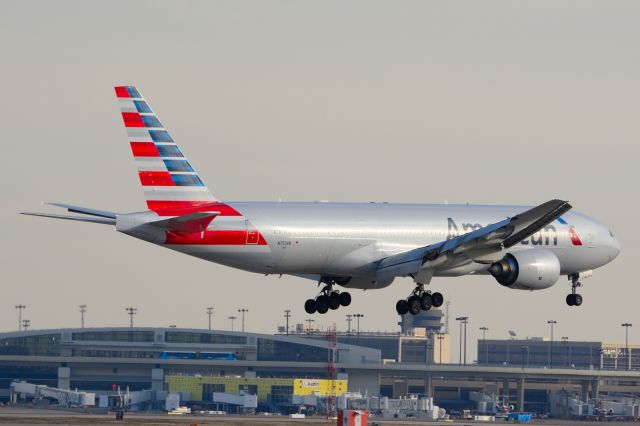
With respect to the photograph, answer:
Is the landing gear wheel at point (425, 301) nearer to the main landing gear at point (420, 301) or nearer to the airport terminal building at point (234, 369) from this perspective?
the main landing gear at point (420, 301)

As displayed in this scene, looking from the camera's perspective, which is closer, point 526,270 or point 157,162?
point 157,162

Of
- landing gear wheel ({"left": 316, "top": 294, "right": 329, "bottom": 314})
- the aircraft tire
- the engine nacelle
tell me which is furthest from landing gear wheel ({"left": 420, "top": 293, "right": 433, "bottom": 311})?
the aircraft tire

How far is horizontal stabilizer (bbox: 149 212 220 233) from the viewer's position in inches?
2640

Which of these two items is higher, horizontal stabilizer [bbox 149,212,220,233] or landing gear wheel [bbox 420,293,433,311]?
horizontal stabilizer [bbox 149,212,220,233]

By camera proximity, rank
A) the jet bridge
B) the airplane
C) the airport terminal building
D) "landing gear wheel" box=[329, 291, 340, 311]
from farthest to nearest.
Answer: the airport terminal building < the jet bridge < "landing gear wheel" box=[329, 291, 340, 311] < the airplane

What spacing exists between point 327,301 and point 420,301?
595 centimetres

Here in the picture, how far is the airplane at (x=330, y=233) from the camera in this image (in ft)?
226

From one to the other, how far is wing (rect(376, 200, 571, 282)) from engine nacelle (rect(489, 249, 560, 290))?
2.69ft

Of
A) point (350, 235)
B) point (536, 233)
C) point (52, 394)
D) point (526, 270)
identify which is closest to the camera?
point (350, 235)

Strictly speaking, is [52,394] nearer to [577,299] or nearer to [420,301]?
[577,299]

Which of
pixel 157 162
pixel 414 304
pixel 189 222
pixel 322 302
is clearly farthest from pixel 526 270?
pixel 157 162

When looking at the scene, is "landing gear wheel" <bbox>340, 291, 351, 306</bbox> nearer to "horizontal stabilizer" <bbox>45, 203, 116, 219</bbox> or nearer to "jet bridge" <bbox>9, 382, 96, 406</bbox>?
"horizontal stabilizer" <bbox>45, 203, 116, 219</bbox>

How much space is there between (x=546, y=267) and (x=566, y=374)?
11642cm

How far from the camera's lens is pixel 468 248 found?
71375 millimetres
